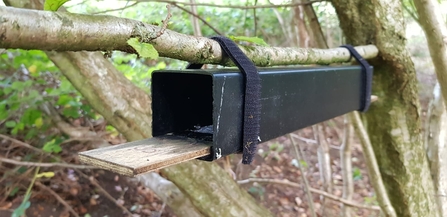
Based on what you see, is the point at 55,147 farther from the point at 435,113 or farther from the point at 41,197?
the point at 435,113

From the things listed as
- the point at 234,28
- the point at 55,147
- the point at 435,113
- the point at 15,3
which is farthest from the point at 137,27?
the point at 234,28

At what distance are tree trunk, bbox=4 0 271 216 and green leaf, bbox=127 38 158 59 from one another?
2.86 feet

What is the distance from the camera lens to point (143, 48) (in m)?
0.46

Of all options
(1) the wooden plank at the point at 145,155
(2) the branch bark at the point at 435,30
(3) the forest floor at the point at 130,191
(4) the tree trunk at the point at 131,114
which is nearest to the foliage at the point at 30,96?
(3) the forest floor at the point at 130,191

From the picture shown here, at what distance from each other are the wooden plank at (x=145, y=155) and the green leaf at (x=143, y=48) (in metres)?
0.14

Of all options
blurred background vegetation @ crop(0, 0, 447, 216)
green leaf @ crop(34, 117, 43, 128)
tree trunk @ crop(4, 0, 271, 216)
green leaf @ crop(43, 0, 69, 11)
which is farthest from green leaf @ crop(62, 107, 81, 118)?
green leaf @ crop(43, 0, 69, 11)

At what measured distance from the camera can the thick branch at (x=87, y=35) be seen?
1.20ft

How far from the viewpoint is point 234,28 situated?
9.53ft

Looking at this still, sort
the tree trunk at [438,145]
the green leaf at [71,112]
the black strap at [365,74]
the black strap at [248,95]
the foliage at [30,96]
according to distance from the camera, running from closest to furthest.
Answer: the black strap at [248,95] → the black strap at [365,74] → the tree trunk at [438,145] → the foliage at [30,96] → the green leaf at [71,112]

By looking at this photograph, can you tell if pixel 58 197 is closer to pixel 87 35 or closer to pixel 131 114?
pixel 131 114

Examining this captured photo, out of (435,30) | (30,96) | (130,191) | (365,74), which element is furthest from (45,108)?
(435,30)

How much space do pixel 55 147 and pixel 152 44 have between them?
1350mm

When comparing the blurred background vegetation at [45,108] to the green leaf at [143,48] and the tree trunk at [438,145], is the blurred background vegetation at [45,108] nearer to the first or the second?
the tree trunk at [438,145]

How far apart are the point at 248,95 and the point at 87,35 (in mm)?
293
